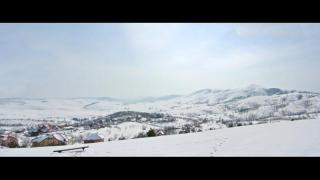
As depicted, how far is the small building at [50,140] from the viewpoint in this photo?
4.37 metres

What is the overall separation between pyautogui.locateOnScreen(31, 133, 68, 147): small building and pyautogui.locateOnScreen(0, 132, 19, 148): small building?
0.78ft

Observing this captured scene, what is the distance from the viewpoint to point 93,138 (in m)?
4.66

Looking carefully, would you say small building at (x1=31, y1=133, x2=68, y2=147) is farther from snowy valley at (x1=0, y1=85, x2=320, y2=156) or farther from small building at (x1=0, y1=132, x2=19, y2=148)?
small building at (x1=0, y1=132, x2=19, y2=148)

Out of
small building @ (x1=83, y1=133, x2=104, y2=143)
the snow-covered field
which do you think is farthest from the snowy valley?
the snow-covered field

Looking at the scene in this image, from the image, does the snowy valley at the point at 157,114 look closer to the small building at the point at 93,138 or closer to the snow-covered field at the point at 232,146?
the small building at the point at 93,138

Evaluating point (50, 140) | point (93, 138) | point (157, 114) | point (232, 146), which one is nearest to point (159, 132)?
point (157, 114)

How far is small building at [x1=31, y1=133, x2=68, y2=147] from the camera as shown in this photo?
14.3 feet

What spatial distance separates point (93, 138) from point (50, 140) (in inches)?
24.2
